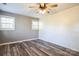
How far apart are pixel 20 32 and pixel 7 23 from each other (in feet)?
2.65

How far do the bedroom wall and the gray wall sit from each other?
871 mm

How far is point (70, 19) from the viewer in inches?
126

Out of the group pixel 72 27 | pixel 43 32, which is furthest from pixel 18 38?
pixel 72 27

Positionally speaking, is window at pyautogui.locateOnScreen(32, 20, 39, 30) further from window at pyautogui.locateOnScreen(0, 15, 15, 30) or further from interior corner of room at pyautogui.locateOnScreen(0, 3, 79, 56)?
window at pyautogui.locateOnScreen(0, 15, 15, 30)

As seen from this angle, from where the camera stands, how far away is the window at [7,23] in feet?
12.4

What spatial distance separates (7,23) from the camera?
157 inches

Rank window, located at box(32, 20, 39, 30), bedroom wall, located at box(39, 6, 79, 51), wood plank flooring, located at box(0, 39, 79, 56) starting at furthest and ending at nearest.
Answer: window, located at box(32, 20, 39, 30) → bedroom wall, located at box(39, 6, 79, 51) → wood plank flooring, located at box(0, 39, 79, 56)

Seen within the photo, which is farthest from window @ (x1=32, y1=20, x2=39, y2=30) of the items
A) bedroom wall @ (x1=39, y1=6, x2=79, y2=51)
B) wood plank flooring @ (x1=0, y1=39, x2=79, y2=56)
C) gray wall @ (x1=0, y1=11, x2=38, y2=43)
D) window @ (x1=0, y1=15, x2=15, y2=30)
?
wood plank flooring @ (x1=0, y1=39, x2=79, y2=56)

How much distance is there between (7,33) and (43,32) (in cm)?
204

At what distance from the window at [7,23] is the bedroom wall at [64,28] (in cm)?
179

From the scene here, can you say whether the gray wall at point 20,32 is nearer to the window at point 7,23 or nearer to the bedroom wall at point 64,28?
the window at point 7,23

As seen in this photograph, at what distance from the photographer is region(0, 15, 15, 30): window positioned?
3.78m

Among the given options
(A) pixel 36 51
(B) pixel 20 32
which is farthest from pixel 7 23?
(A) pixel 36 51

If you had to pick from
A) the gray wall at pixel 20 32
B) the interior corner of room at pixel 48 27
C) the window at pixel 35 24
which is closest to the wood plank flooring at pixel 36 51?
the interior corner of room at pixel 48 27
